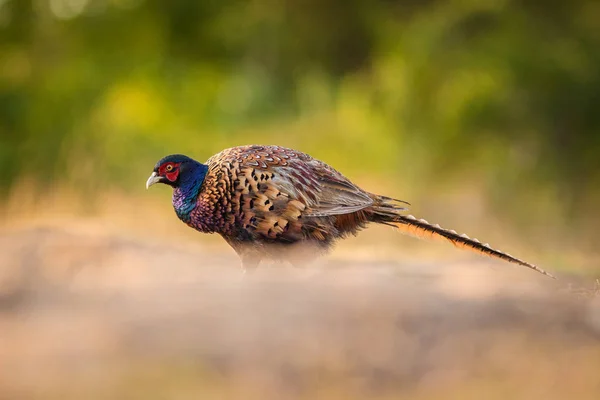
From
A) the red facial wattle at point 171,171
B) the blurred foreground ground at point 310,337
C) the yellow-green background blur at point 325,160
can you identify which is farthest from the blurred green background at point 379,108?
the blurred foreground ground at point 310,337

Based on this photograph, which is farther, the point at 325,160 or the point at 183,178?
the point at 325,160

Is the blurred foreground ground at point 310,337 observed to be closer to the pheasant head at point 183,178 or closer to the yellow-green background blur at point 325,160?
the yellow-green background blur at point 325,160

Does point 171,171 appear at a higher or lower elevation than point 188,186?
higher

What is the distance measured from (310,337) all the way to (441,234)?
2.68m

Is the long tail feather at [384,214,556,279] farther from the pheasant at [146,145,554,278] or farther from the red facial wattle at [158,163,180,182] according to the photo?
the red facial wattle at [158,163,180,182]

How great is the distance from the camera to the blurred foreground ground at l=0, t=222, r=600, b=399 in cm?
283

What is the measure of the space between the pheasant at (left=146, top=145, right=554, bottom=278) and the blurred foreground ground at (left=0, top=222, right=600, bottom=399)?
1.46 meters

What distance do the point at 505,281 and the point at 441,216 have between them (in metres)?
8.03

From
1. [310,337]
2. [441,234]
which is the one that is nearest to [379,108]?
[441,234]

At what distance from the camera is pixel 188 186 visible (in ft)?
17.9

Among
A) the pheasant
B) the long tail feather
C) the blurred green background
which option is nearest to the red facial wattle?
the pheasant

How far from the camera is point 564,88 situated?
41.5 ft

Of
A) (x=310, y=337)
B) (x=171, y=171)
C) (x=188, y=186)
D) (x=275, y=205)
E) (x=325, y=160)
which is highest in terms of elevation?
(x=325, y=160)

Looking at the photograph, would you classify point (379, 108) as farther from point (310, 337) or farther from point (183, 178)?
point (310, 337)
